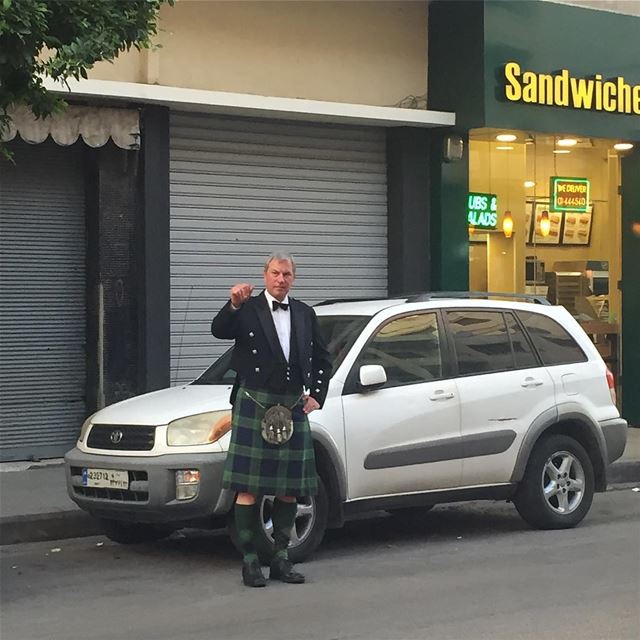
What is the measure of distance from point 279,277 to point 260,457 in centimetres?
109

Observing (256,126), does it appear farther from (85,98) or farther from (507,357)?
(507,357)

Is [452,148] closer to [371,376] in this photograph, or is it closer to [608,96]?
[608,96]

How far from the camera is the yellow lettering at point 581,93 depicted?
1481 cm

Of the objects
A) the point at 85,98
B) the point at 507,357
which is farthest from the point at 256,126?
the point at 507,357

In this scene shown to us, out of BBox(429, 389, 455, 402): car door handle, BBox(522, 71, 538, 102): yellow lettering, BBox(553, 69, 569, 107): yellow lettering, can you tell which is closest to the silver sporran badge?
BBox(429, 389, 455, 402): car door handle

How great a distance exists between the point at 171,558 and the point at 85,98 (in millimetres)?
5504

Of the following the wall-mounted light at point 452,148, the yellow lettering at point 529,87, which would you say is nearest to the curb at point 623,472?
the wall-mounted light at point 452,148

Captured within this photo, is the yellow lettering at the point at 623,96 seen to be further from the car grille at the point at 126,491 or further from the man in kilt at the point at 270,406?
the car grille at the point at 126,491

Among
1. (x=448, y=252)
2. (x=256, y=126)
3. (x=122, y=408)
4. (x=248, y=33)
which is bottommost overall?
(x=122, y=408)

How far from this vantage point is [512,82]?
46.9 feet

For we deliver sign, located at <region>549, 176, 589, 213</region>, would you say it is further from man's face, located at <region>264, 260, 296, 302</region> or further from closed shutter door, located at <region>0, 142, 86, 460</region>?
man's face, located at <region>264, 260, 296, 302</region>

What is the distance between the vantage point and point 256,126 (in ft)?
45.8

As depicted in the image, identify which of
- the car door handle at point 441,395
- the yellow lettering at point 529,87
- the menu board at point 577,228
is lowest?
the car door handle at point 441,395

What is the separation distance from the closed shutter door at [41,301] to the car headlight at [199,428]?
4.90 metres
